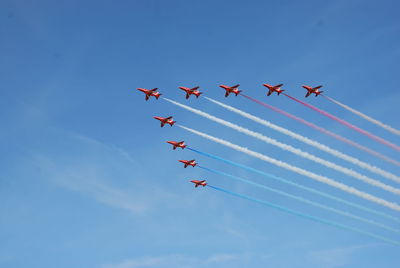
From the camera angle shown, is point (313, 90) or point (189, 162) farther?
point (189, 162)

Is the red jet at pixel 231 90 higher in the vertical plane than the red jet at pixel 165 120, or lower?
higher

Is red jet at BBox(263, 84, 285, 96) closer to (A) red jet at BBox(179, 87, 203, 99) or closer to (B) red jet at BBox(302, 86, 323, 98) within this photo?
(B) red jet at BBox(302, 86, 323, 98)

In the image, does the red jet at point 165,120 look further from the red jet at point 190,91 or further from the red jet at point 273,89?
the red jet at point 273,89

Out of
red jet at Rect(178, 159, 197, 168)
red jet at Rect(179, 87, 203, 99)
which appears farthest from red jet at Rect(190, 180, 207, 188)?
red jet at Rect(179, 87, 203, 99)

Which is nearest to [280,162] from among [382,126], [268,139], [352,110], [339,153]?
[268,139]

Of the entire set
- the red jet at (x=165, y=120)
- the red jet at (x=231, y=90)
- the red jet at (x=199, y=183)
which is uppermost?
the red jet at (x=231, y=90)

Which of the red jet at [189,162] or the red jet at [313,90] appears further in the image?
the red jet at [189,162]

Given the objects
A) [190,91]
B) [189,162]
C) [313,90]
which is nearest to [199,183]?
[189,162]

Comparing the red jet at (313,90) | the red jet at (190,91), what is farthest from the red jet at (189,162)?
the red jet at (313,90)

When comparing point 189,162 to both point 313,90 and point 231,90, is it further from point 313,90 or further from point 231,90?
point 313,90

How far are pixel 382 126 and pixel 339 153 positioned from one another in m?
17.2

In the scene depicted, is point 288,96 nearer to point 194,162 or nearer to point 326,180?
point 326,180

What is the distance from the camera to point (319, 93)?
116m

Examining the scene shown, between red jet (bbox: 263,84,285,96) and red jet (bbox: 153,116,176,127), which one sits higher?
red jet (bbox: 263,84,285,96)
